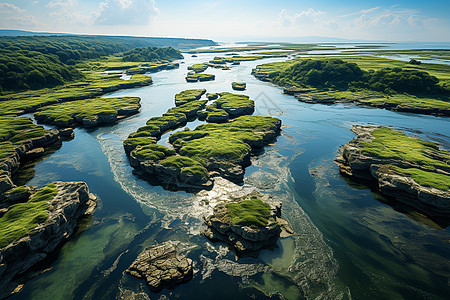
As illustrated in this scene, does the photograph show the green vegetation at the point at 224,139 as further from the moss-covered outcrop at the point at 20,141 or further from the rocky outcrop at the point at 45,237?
the moss-covered outcrop at the point at 20,141

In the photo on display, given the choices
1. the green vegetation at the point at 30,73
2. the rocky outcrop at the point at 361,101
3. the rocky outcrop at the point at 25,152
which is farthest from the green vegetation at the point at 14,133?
the rocky outcrop at the point at 361,101

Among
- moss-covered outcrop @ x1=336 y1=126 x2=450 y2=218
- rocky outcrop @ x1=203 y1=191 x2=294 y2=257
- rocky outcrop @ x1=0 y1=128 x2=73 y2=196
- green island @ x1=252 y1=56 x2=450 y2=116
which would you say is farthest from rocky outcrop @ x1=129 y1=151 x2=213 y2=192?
green island @ x1=252 y1=56 x2=450 y2=116

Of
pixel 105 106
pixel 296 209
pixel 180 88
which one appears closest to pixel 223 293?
pixel 296 209

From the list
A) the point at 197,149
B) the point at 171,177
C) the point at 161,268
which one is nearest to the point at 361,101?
the point at 197,149

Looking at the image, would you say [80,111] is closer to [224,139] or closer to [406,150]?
[224,139]

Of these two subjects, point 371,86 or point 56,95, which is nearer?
point 56,95
